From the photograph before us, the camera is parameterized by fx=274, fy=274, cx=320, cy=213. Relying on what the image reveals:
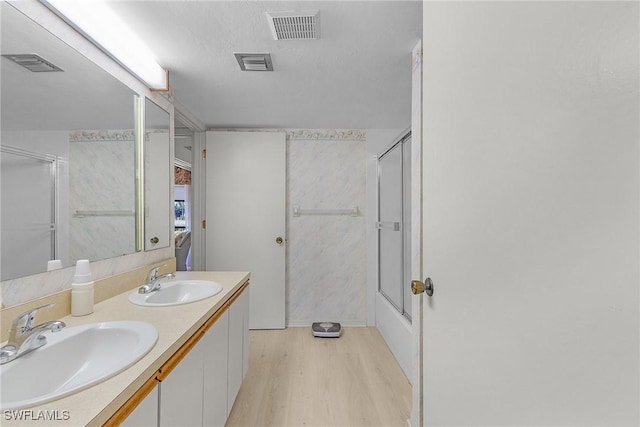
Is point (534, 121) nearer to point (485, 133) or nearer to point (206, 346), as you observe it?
point (485, 133)

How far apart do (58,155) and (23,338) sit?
69 cm

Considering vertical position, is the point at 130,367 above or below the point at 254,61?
below

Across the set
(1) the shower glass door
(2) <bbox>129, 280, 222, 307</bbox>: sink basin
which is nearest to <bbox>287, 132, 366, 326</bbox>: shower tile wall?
(2) <bbox>129, 280, 222, 307</bbox>: sink basin

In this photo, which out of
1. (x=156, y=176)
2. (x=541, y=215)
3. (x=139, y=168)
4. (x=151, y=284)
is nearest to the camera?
(x=541, y=215)

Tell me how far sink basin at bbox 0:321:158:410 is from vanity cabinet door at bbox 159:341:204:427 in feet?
0.47

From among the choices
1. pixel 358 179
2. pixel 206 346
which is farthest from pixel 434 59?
pixel 358 179

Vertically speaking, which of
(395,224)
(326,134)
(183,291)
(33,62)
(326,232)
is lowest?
(183,291)

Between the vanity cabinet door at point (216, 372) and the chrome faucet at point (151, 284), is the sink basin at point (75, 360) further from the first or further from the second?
the chrome faucet at point (151, 284)

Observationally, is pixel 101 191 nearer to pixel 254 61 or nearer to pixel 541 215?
pixel 254 61

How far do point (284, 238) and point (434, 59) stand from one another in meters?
2.36

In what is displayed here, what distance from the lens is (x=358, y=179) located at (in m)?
3.01

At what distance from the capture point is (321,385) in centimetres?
192

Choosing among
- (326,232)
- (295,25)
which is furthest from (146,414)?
(326,232)

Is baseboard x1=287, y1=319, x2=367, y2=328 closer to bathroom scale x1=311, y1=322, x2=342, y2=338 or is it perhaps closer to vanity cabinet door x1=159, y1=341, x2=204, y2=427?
bathroom scale x1=311, y1=322, x2=342, y2=338
